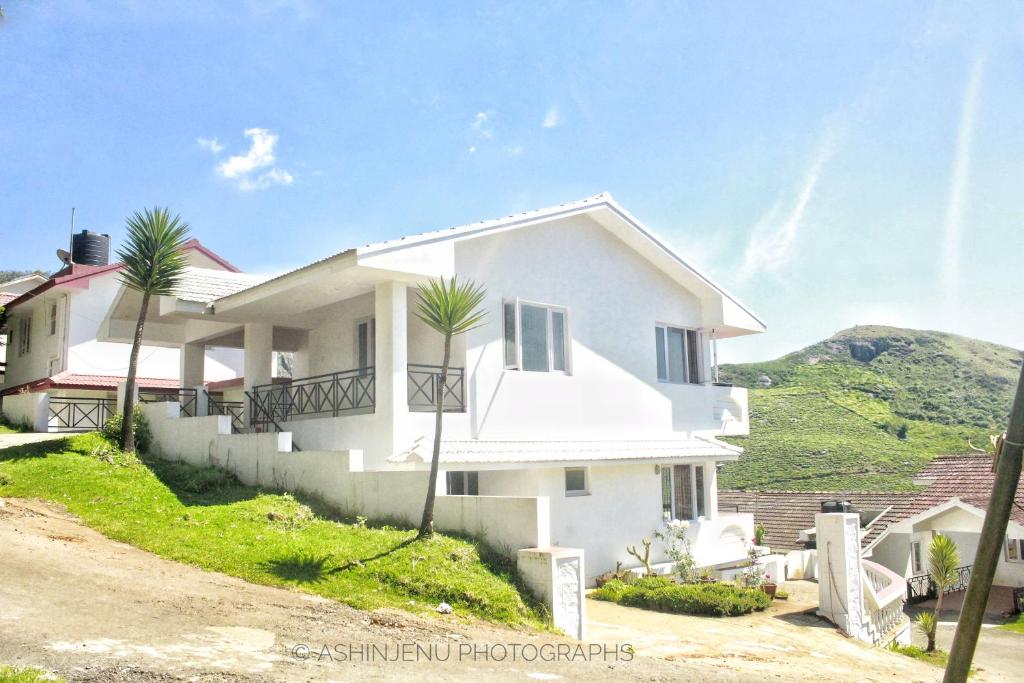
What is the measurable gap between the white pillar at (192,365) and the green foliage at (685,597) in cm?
1216

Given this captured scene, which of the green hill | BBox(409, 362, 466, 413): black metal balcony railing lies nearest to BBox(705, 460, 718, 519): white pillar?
BBox(409, 362, 466, 413): black metal balcony railing

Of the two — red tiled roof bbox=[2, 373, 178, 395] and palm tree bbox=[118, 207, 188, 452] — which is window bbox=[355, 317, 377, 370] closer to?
palm tree bbox=[118, 207, 188, 452]

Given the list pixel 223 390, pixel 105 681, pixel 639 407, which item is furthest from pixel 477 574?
pixel 223 390

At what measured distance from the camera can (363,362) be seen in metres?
18.3

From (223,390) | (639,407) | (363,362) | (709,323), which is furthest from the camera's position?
(223,390)

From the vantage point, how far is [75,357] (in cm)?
2905

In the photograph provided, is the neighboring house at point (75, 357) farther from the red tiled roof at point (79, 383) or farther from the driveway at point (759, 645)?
the driveway at point (759, 645)

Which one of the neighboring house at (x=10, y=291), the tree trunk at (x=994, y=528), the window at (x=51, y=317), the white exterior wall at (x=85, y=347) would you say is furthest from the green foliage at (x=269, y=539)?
the neighboring house at (x=10, y=291)

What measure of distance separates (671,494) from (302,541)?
10184mm

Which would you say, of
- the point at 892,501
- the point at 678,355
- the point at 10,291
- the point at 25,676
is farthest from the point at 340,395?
the point at 10,291

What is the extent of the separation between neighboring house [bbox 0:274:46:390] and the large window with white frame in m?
27.1

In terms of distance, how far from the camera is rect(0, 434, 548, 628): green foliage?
432 inches

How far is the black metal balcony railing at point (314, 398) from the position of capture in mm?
16734

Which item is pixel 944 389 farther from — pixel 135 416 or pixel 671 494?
pixel 135 416
